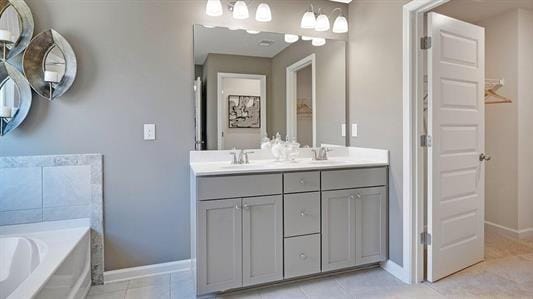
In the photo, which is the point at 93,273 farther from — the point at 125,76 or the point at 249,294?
the point at 125,76

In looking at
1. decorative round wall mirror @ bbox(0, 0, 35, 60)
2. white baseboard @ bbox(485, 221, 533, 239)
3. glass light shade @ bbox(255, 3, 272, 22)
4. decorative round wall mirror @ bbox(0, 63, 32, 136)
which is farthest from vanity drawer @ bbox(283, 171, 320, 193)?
white baseboard @ bbox(485, 221, 533, 239)

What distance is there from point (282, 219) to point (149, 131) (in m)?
1.17

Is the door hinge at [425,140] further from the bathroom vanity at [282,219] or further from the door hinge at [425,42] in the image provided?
the door hinge at [425,42]

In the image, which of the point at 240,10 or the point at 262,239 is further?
the point at 240,10

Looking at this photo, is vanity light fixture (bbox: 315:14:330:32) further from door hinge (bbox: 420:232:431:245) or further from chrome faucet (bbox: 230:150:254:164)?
door hinge (bbox: 420:232:431:245)

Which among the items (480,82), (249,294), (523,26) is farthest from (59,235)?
(523,26)

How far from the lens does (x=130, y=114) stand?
2285 mm

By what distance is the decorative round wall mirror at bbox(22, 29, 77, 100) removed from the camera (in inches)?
79.6

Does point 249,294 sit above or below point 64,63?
below

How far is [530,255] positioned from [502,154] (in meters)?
1.04

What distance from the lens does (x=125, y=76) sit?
2268 mm

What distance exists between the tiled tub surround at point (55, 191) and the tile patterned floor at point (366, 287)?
1.05 ft

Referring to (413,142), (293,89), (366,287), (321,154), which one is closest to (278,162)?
(321,154)

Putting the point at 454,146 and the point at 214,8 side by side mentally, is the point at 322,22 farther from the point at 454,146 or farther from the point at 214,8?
the point at 454,146
